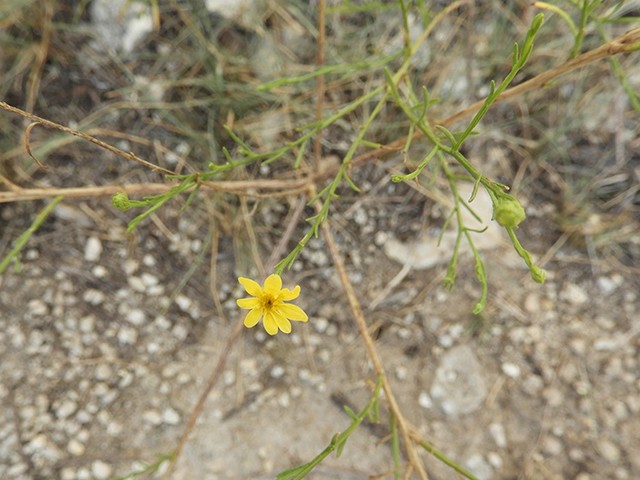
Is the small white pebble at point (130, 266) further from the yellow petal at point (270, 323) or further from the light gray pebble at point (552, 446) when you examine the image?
the light gray pebble at point (552, 446)

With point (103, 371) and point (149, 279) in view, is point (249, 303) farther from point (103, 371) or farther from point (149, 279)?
point (103, 371)

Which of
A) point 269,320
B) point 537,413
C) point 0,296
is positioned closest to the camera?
point 269,320

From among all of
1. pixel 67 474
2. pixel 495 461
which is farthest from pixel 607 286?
pixel 67 474

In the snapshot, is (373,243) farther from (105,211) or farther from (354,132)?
(105,211)

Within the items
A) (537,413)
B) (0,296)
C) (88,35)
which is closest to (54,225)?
(0,296)

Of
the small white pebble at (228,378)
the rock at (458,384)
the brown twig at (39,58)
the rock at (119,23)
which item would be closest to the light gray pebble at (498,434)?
the rock at (458,384)

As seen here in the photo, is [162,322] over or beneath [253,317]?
beneath

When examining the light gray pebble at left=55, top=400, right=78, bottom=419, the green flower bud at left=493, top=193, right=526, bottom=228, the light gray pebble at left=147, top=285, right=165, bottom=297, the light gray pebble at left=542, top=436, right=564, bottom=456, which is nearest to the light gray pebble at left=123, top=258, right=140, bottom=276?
the light gray pebble at left=147, top=285, right=165, bottom=297
